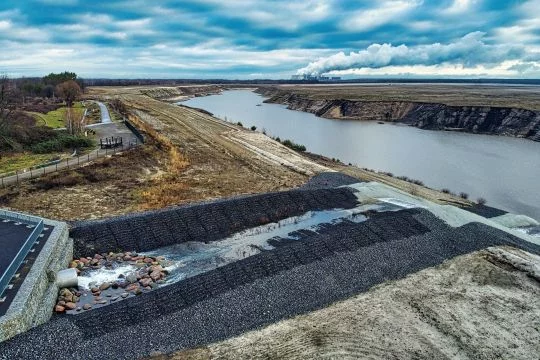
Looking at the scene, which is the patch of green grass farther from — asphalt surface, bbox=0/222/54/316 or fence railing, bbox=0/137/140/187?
asphalt surface, bbox=0/222/54/316

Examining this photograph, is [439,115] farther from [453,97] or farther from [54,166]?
[54,166]

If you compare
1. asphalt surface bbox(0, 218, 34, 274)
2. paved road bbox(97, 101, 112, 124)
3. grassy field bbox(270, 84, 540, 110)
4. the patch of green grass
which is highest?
grassy field bbox(270, 84, 540, 110)

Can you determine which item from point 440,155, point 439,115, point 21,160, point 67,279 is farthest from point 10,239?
point 439,115

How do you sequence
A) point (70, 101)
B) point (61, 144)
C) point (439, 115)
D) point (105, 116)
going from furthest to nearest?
point (439, 115)
point (70, 101)
point (105, 116)
point (61, 144)

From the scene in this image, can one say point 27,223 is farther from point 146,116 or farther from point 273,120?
point 273,120

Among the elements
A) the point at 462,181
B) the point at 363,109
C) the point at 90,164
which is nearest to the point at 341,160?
the point at 462,181

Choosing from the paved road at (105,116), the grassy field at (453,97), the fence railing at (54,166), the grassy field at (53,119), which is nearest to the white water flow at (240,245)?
the fence railing at (54,166)

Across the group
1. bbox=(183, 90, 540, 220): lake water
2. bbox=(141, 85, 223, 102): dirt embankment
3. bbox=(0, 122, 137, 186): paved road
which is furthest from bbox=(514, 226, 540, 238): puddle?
bbox=(141, 85, 223, 102): dirt embankment
